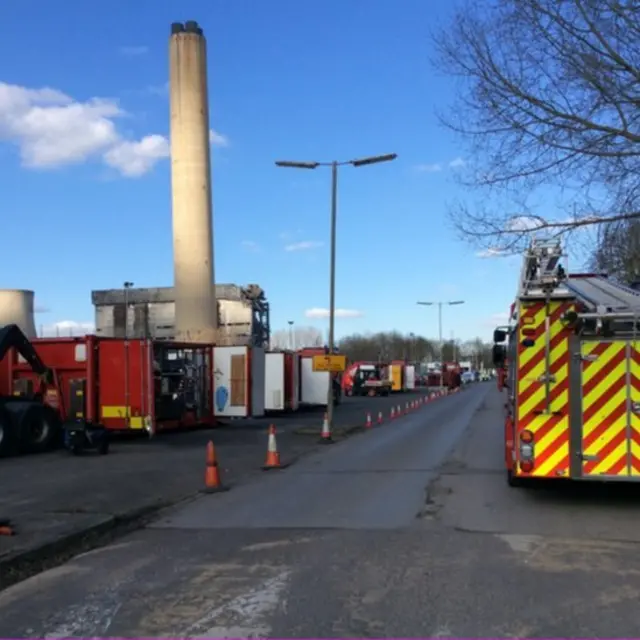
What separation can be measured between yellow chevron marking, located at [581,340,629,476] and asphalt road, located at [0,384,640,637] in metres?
0.66

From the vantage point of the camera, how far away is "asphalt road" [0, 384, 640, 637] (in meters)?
5.32

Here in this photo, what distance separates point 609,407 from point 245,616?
228 inches

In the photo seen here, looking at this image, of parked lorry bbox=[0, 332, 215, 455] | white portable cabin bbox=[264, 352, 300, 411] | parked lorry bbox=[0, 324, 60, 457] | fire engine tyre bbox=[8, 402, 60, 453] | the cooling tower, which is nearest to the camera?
parked lorry bbox=[0, 324, 60, 457]

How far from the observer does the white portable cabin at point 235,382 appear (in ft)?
80.3

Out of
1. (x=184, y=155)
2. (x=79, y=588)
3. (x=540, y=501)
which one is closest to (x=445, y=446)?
(x=540, y=501)

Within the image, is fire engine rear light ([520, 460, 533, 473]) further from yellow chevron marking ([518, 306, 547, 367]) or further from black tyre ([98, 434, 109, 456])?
black tyre ([98, 434, 109, 456])

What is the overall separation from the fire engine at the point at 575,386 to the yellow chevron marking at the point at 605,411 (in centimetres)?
1

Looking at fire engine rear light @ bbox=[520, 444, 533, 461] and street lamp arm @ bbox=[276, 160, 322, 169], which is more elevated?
street lamp arm @ bbox=[276, 160, 322, 169]

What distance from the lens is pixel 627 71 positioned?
39.7ft

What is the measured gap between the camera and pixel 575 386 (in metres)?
9.52

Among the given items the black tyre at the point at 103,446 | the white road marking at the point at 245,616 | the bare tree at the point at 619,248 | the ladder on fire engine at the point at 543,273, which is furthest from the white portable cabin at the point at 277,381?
the white road marking at the point at 245,616

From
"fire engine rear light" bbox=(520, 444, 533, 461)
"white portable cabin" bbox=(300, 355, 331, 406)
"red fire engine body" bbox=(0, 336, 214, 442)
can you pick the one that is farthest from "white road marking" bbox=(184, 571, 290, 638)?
"white portable cabin" bbox=(300, 355, 331, 406)

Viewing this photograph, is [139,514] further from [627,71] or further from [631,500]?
[627,71]

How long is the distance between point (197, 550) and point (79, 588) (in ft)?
5.08
